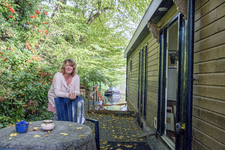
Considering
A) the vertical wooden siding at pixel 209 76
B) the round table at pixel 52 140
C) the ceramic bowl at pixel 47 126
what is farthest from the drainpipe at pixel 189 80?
the ceramic bowl at pixel 47 126

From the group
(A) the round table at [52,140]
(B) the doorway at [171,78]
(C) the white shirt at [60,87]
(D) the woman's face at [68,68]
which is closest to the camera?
(A) the round table at [52,140]

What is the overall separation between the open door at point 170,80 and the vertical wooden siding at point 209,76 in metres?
0.32

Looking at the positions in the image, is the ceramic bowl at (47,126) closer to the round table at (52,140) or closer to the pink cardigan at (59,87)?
the round table at (52,140)

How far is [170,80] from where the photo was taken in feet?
16.7

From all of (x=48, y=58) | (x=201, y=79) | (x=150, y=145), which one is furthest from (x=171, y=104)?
(x=48, y=58)

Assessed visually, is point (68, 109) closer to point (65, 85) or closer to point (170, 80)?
point (65, 85)

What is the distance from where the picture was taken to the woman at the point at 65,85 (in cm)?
302

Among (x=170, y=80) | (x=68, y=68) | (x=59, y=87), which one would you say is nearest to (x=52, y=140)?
(x=59, y=87)

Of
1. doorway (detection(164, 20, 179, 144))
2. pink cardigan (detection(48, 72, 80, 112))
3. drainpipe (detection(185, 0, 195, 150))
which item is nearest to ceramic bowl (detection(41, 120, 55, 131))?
pink cardigan (detection(48, 72, 80, 112))

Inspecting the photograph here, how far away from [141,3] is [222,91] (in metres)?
10.7

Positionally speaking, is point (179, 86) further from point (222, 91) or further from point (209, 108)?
point (222, 91)

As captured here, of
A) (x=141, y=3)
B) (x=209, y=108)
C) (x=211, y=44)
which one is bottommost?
(x=209, y=108)

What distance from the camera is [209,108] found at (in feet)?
6.72

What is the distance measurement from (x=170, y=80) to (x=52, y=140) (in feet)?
12.8
